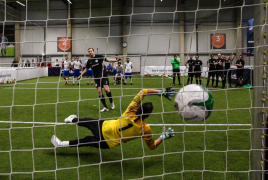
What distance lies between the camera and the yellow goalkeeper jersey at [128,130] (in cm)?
305

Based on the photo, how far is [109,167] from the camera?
121 inches

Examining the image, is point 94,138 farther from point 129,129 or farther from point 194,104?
point 194,104

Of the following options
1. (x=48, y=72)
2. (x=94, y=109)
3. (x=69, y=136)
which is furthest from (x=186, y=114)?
(x=48, y=72)

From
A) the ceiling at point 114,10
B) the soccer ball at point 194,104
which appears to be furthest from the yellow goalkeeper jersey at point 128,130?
the ceiling at point 114,10

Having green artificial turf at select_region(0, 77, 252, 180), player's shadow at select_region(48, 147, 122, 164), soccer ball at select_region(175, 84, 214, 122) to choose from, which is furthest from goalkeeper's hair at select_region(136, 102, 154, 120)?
player's shadow at select_region(48, 147, 122, 164)

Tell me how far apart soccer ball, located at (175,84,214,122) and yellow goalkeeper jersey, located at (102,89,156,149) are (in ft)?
1.73

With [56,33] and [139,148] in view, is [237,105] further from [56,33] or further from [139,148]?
[56,33]

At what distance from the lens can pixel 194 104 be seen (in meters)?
3.08

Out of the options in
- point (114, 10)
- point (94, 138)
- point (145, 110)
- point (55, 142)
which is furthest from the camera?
point (114, 10)

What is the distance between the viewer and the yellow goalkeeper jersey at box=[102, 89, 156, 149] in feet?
10.0

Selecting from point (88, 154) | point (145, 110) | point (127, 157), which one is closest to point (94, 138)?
point (88, 154)

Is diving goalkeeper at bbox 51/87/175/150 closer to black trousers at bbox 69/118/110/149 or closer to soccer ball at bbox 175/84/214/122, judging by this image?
black trousers at bbox 69/118/110/149

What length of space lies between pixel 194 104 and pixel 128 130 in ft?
3.03

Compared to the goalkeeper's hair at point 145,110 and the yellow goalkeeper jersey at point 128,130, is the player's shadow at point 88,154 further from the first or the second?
the goalkeeper's hair at point 145,110
